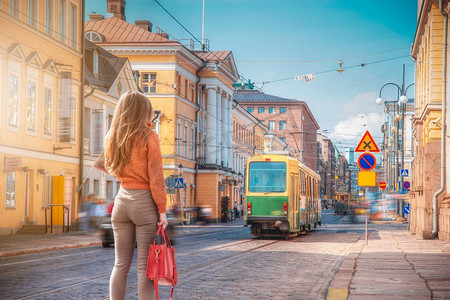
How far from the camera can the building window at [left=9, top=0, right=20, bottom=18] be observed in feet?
98.8

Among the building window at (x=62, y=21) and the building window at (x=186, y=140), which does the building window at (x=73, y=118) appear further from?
the building window at (x=186, y=140)

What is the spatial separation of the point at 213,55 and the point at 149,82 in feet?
39.8

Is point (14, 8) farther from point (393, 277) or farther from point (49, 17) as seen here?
point (393, 277)

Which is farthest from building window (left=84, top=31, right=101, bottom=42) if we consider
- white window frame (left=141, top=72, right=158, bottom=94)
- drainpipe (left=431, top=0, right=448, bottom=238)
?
drainpipe (left=431, top=0, right=448, bottom=238)

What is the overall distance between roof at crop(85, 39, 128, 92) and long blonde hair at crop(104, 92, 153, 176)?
3408 cm

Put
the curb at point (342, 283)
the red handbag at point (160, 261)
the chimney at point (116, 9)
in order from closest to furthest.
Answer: the red handbag at point (160, 261) < the curb at point (342, 283) < the chimney at point (116, 9)

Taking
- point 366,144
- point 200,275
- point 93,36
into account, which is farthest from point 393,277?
point 93,36

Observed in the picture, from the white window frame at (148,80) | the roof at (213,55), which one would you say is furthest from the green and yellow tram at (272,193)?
the roof at (213,55)

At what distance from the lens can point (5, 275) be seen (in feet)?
41.8

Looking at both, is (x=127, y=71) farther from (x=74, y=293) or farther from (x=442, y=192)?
(x=74, y=293)

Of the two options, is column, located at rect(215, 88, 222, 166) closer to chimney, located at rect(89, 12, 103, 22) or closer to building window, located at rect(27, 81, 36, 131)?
chimney, located at rect(89, 12, 103, 22)

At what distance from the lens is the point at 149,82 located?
56.2 metres

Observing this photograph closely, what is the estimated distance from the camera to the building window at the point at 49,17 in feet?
112

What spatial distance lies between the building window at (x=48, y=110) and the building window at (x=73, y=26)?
337cm
